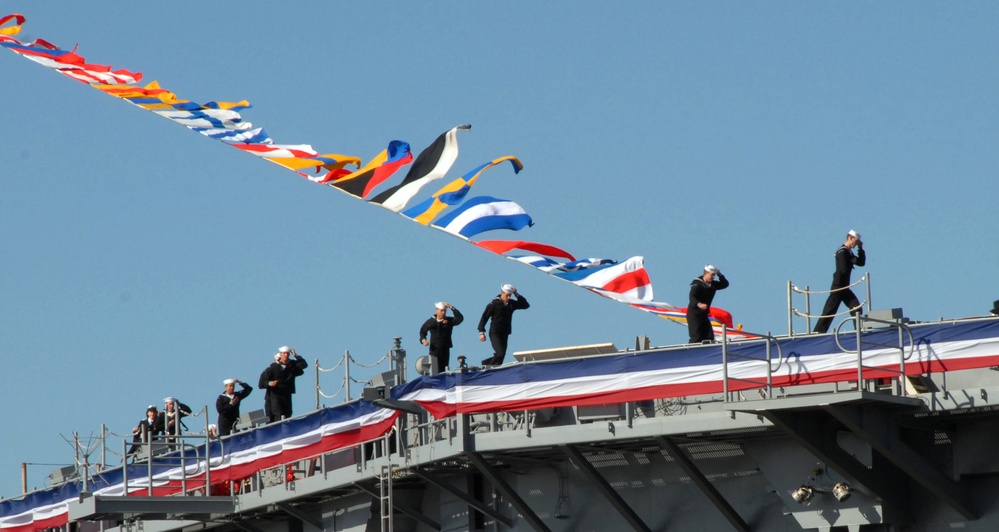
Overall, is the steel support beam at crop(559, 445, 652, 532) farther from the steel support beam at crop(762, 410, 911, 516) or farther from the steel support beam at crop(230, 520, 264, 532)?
the steel support beam at crop(230, 520, 264, 532)

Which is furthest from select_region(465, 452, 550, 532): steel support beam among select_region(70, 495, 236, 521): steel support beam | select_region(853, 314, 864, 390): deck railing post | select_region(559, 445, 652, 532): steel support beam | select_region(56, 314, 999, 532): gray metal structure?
select_region(853, 314, 864, 390): deck railing post

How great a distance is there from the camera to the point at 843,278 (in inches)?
885

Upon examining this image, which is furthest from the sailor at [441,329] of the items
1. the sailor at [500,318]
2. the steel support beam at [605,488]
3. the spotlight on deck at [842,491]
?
the spotlight on deck at [842,491]

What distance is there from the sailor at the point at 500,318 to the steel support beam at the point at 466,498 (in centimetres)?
196

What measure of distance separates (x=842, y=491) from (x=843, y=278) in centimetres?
416

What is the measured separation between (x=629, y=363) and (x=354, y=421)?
5105 mm

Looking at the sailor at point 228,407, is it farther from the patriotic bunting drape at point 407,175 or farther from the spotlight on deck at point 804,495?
the spotlight on deck at point 804,495

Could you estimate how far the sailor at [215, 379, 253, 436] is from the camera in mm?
29453

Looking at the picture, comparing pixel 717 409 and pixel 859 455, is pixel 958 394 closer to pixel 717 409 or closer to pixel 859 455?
pixel 859 455

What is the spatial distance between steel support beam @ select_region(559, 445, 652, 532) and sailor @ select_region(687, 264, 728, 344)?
7.41ft

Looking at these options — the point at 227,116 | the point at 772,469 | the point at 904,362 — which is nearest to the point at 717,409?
the point at 772,469

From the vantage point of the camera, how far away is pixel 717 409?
20.4m

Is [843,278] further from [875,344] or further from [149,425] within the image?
[149,425]

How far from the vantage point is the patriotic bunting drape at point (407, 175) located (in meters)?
25.6
